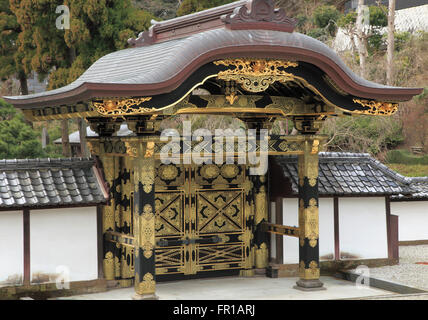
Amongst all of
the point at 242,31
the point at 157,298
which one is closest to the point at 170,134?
the point at 242,31

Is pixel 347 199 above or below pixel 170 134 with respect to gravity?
below

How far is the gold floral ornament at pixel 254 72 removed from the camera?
8531 millimetres

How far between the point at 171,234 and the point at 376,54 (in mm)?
24634

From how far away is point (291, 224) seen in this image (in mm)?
11094

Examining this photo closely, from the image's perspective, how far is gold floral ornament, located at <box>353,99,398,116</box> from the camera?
9422mm

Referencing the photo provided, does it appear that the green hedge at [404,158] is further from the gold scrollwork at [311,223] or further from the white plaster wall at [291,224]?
the gold scrollwork at [311,223]

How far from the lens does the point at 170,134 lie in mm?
8945

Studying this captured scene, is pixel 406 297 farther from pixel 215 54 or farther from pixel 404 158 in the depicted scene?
pixel 404 158

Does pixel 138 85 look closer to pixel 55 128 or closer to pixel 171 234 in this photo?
pixel 171 234

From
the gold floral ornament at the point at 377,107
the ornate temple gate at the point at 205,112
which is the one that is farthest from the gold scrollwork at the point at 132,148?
the gold floral ornament at the point at 377,107

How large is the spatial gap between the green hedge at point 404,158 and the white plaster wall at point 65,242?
723 inches

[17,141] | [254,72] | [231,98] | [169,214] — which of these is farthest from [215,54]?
[17,141]

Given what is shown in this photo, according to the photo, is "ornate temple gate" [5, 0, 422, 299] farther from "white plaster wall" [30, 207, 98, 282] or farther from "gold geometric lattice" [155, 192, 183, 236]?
"white plaster wall" [30, 207, 98, 282]

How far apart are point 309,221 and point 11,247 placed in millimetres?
4707
